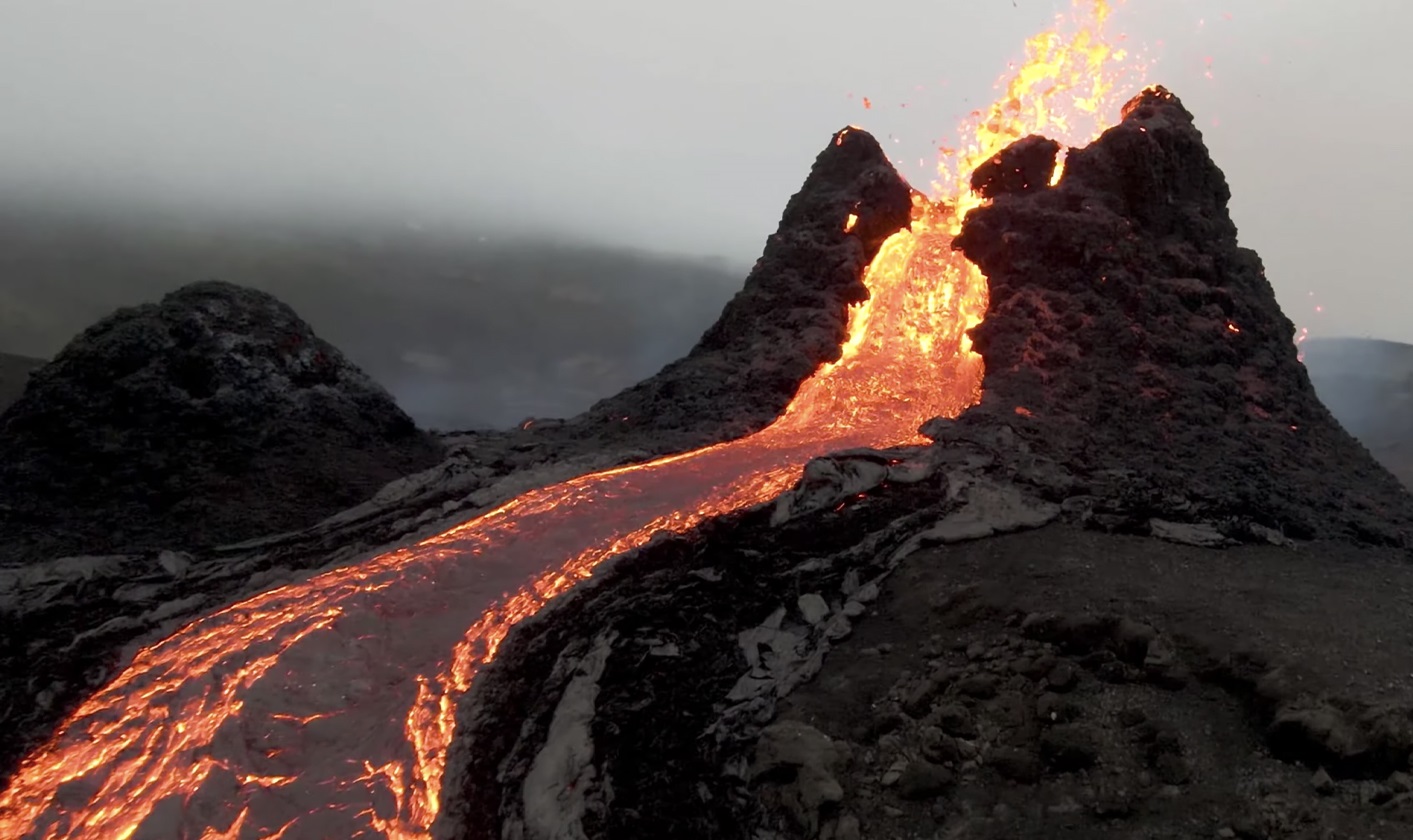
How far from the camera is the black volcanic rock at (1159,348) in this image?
12.4m

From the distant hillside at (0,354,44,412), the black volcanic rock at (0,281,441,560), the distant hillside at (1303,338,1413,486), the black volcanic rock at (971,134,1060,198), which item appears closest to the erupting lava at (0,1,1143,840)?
the black volcanic rock at (0,281,441,560)

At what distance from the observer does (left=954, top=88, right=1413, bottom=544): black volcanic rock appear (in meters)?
12.4

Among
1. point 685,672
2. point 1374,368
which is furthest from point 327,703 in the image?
point 1374,368

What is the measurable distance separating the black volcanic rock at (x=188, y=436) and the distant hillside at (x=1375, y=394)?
58308 millimetres

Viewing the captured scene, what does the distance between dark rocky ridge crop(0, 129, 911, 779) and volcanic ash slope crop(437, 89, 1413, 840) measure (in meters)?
3.49

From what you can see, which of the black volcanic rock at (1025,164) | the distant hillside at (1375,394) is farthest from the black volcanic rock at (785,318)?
the distant hillside at (1375,394)

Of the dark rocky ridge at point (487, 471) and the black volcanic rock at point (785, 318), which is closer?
the dark rocky ridge at point (487, 471)

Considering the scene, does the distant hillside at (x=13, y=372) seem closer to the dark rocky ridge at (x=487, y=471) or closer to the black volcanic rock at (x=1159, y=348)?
the dark rocky ridge at (x=487, y=471)

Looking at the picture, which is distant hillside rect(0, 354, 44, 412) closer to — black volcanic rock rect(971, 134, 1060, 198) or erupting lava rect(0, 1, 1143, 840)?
erupting lava rect(0, 1, 1143, 840)

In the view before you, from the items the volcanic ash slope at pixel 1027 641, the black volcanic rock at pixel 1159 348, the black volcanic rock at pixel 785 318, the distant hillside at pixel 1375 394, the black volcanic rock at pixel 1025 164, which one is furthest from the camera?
the distant hillside at pixel 1375 394

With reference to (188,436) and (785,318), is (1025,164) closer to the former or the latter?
(785,318)

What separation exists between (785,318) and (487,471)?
302 inches

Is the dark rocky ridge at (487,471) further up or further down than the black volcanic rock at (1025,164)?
further down

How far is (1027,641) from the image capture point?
7945 millimetres
